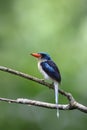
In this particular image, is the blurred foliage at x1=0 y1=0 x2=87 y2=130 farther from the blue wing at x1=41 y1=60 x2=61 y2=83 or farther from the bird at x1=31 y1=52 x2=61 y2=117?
the blue wing at x1=41 y1=60 x2=61 y2=83

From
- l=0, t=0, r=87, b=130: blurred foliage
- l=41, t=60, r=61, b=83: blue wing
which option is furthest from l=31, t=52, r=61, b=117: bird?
l=0, t=0, r=87, b=130: blurred foliage

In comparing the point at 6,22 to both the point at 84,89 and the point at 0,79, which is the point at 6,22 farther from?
the point at 84,89

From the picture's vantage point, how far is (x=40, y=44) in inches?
333

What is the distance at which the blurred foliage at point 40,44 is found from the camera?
825 cm

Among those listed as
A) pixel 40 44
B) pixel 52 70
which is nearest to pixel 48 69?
pixel 52 70

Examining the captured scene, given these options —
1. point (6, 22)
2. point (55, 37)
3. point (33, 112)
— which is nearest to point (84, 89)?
point (55, 37)

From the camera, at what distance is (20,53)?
Result: 8453 mm

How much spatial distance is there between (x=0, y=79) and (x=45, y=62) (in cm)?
445

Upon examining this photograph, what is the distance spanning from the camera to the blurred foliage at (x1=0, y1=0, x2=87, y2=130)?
8.25m

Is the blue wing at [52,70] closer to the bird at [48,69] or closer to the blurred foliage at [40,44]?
the bird at [48,69]

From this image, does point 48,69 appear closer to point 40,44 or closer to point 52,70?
point 52,70

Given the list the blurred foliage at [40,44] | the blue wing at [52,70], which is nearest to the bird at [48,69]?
the blue wing at [52,70]

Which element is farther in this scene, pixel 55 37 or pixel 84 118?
pixel 84 118

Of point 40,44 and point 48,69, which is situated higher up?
point 40,44
